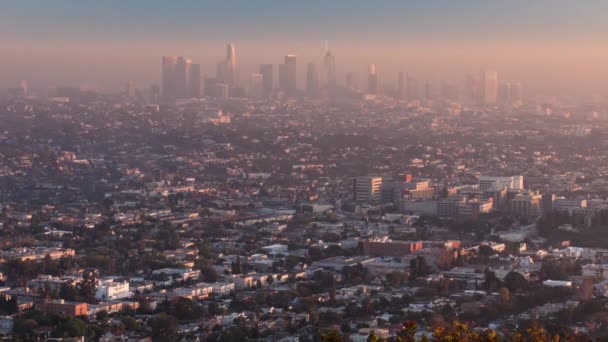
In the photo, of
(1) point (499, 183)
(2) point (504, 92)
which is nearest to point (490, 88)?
(2) point (504, 92)

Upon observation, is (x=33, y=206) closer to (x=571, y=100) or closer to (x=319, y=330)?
(x=319, y=330)

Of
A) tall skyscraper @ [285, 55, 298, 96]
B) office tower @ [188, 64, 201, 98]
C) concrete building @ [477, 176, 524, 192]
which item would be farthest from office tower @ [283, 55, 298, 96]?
concrete building @ [477, 176, 524, 192]

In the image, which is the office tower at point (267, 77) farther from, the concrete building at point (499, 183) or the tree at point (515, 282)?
the tree at point (515, 282)

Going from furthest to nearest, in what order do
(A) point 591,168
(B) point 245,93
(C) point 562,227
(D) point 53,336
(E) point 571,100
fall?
(B) point 245,93 → (E) point 571,100 → (A) point 591,168 → (C) point 562,227 → (D) point 53,336

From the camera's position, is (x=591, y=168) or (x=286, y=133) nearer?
(x=591, y=168)

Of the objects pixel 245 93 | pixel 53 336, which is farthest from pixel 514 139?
pixel 53 336

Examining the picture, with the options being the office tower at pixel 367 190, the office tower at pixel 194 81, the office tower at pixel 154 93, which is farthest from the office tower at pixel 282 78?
the office tower at pixel 367 190
